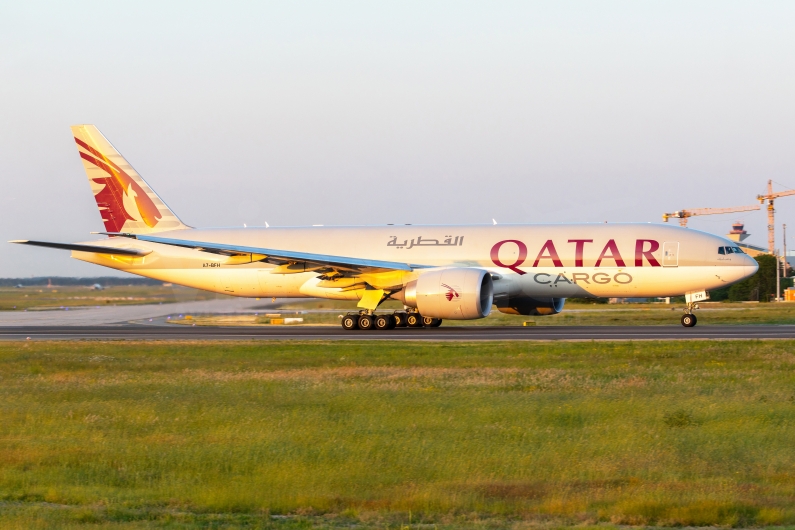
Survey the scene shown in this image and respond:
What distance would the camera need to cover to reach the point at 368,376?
17.8 metres

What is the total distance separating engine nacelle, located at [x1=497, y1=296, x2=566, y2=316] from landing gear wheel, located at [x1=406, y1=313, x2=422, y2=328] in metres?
3.26

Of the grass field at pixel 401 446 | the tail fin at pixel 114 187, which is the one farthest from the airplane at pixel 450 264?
the grass field at pixel 401 446

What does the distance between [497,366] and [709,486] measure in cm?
1074

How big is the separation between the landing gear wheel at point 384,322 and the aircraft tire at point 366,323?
224 mm

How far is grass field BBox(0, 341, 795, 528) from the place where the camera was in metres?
8.53

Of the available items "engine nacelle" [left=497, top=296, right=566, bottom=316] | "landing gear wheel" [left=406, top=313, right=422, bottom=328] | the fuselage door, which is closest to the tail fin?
"landing gear wheel" [left=406, top=313, right=422, bottom=328]

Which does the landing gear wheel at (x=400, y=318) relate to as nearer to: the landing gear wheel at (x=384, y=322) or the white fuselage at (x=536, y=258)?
the landing gear wheel at (x=384, y=322)

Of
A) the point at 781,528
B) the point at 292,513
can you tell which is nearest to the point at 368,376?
the point at 292,513

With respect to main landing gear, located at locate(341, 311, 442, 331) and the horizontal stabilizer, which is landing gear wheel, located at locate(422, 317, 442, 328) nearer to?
main landing gear, located at locate(341, 311, 442, 331)

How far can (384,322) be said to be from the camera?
34250 mm

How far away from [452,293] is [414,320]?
430cm

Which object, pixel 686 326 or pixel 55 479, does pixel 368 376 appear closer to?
pixel 55 479

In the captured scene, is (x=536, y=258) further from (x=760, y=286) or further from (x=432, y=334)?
(x=760, y=286)

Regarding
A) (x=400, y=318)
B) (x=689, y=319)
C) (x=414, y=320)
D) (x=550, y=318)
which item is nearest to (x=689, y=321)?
(x=689, y=319)
